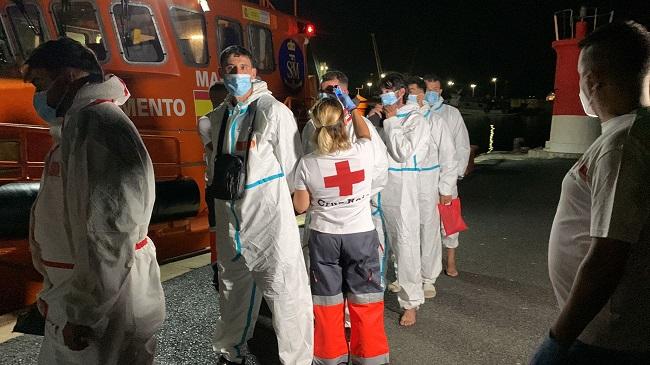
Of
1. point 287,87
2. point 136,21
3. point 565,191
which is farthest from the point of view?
point 287,87

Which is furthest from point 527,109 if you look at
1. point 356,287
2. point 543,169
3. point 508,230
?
point 356,287

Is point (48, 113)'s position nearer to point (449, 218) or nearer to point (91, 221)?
point (91, 221)

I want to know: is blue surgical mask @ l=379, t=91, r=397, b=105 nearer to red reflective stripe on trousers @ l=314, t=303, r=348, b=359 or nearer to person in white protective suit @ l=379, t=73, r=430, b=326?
person in white protective suit @ l=379, t=73, r=430, b=326

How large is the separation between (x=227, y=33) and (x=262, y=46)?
907mm

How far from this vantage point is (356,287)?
9.70 feet

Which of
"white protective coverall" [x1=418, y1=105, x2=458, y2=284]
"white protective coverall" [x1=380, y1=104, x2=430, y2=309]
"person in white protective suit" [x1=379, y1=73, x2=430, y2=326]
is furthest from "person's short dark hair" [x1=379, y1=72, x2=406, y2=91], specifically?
"white protective coverall" [x1=418, y1=105, x2=458, y2=284]

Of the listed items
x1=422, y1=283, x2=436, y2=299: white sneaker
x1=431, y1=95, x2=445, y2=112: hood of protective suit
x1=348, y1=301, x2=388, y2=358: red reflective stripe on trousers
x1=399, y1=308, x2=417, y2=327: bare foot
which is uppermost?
x1=431, y1=95, x2=445, y2=112: hood of protective suit

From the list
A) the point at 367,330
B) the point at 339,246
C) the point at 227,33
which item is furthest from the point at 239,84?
the point at 227,33

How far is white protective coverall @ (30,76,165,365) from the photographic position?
171 centimetres

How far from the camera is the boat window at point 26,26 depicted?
4414 mm

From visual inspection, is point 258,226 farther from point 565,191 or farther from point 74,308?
point 565,191

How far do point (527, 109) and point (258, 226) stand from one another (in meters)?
64.5

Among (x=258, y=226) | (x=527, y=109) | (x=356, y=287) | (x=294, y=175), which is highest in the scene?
(x=294, y=175)

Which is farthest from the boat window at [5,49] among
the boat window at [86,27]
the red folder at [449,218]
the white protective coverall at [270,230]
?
the red folder at [449,218]
